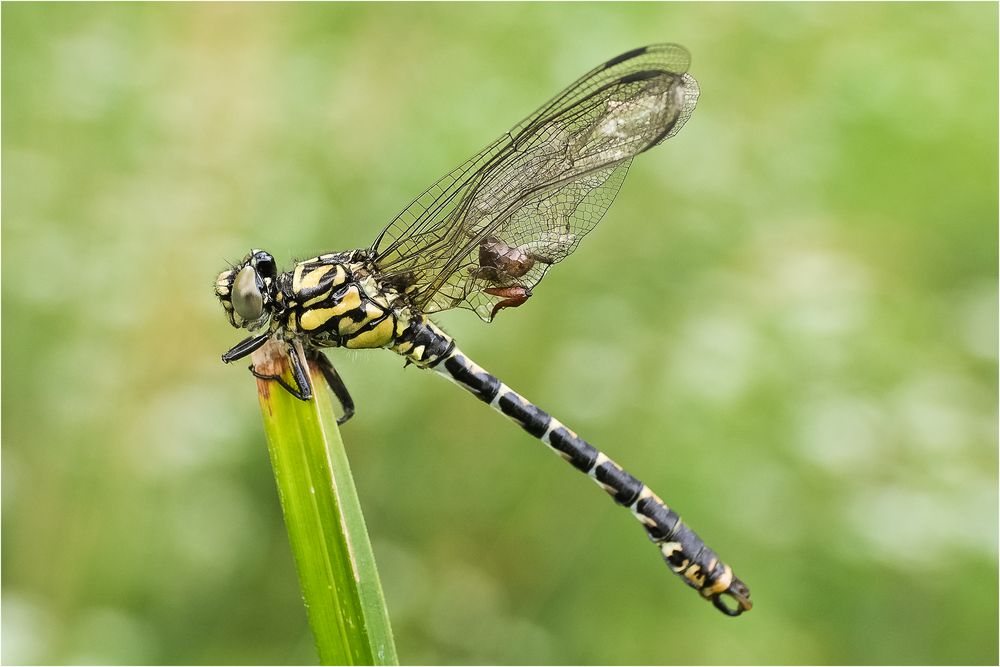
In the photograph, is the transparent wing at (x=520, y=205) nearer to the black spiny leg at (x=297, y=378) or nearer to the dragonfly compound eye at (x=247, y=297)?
the dragonfly compound eye at (x=247, y=297)

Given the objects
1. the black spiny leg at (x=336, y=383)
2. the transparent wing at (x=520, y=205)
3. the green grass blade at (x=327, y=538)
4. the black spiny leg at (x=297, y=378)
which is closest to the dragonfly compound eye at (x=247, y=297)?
the black spiny leg at (x=336, y=383)

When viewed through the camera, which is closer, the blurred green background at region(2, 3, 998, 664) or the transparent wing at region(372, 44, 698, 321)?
the transparent wing at region(372, 44, 698, 321)

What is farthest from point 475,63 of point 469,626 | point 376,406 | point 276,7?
point 469,626

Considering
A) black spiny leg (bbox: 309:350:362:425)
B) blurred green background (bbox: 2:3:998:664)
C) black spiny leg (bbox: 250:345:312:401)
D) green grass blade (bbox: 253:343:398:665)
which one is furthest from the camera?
blurred green background (bbox: 2:3:998:664)

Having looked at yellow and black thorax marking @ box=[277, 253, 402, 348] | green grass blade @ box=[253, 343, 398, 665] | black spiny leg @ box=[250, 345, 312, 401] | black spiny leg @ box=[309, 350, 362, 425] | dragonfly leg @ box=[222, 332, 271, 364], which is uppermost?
yellow and black thorax marking @ box=[277, 253, 402, 348]

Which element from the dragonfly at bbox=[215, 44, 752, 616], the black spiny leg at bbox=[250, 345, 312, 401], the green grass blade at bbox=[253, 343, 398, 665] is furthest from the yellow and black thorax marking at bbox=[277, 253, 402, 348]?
the green grass blade at bbox=[253, 343, 398, 665]

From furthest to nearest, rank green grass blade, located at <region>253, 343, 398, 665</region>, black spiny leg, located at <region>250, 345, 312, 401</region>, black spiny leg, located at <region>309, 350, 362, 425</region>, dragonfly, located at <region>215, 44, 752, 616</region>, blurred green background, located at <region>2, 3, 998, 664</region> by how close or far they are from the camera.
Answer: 1. blurred green background, located at <region>2, 3, 998, 664</region>
2. dragonfly, located at <region>215, 44, 752, 616</region>
3. black spiny leg, located at <region>309, 350, 362, 425</region>
4. black spiny leg, located at <region>250, 345, 312, 401</region>
5. green grass blade, located at <region>253, 343, 398, 665</region>

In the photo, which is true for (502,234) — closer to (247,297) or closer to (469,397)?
(247,297)

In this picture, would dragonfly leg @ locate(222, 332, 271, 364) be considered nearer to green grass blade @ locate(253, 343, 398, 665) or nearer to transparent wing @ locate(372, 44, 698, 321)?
transparent wing @ locate(372, 44, 698, 321)

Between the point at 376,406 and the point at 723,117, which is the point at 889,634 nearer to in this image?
the point at 376,406
